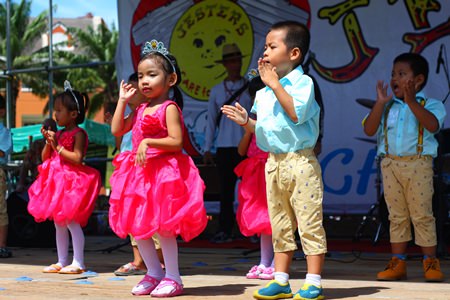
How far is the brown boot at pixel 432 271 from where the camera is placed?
4.29 meters

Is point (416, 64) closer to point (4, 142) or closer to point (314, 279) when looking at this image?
point (314, 279)

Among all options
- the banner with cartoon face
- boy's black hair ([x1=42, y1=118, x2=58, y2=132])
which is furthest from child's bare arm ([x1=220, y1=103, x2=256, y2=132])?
the banner with cartoon face

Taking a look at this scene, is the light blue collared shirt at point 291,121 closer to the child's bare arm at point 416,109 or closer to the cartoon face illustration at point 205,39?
the child's bare arm at point 416,109

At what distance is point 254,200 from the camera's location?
470cm

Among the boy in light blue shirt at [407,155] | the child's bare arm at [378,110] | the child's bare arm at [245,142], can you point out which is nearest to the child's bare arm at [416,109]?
the boy in light blue shirt at [407,155]

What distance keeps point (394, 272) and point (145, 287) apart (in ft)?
5.02

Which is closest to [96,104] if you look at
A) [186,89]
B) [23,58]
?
[23,58]

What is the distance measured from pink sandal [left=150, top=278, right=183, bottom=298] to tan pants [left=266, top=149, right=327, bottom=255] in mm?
542

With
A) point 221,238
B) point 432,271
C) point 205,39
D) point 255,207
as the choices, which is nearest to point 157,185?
point 255,207

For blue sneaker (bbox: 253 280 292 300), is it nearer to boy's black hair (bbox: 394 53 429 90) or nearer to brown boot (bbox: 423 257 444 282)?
brown boot (bbox: 423 257 444 282)

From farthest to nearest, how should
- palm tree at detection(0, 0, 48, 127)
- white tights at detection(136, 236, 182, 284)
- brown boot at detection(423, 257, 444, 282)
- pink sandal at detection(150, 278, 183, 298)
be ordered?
palm tree at detection(0, 0, 48, 127) → brown boot at detection(423, 257, 444, 282) → white tights at detection(136, 236, 182, 284) → pink sandal at detection(150, 278, 183, 298)

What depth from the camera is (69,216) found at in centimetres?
486

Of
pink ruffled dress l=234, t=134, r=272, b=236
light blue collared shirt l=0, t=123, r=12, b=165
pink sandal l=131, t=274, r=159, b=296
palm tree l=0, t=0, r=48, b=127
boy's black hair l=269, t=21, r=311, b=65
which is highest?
palm tree l=0, t=0, r=48, b=127

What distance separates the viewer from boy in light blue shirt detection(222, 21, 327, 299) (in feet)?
11.5
